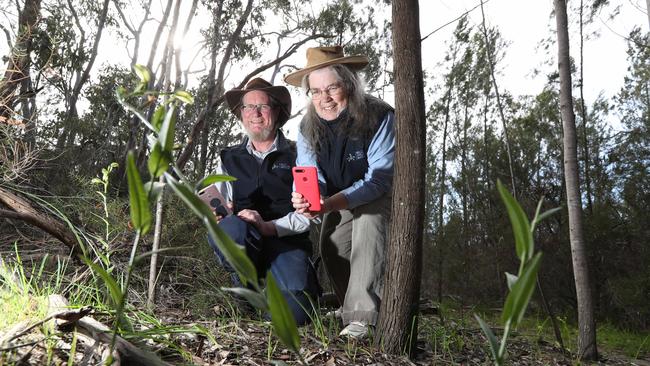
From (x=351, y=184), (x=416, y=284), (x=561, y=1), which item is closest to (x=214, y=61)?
(x=561, y=1)

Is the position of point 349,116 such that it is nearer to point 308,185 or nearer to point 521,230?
point 308,185

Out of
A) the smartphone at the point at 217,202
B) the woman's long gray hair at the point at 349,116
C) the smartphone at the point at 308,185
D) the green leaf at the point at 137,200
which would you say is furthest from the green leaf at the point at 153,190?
the smartphone at the point at 217,202

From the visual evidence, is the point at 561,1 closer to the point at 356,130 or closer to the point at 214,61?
the point at 356,130

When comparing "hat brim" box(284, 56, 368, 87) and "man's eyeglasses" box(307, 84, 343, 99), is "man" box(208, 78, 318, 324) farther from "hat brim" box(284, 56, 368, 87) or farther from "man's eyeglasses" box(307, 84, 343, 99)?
"man's eyeglasses" box(307, 84, 343, 99)

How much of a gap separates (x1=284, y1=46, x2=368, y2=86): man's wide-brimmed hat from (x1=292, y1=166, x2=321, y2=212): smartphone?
64 cm

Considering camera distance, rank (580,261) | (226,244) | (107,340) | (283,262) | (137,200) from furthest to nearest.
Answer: (580,261) → (283,262) → (107,340) → (137,200) → (226,244)

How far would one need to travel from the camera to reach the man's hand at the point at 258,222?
283 cm

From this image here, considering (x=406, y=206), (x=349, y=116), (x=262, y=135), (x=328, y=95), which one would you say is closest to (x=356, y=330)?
(x=406, y=206)

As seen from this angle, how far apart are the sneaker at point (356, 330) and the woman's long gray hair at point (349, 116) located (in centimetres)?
87

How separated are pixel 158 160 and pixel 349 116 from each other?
2.05 meters

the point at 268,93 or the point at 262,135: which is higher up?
Answer: the point at 268,93

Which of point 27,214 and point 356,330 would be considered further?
point 27,214

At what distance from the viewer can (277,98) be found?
312 cm

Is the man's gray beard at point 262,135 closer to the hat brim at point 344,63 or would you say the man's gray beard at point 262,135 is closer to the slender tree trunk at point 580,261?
the hat brim at point 344,63
